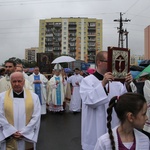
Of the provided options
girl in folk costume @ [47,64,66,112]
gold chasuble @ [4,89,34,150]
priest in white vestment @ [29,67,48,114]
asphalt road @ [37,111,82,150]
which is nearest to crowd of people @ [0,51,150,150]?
gold chasuble @ [4,89,34,150]

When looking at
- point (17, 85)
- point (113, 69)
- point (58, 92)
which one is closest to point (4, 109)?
point (17, 85)

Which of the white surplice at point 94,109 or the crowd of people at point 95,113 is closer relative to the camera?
the crowd of people at point 95,113

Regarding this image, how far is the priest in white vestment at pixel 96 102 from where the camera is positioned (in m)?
2.84

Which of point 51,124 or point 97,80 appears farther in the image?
point 51,124

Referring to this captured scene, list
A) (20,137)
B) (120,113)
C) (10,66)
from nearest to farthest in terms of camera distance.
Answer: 1. (120,113)
2. (20,137)
3. (10,66)

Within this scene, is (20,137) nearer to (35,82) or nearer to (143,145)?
(143,145)

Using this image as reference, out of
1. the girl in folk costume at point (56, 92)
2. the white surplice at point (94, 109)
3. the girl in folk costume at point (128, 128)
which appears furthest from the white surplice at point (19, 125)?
the girl in folk costume at point (56, 92)

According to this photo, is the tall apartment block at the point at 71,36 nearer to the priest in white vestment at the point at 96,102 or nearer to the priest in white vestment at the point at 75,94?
the priest in white vestment at the point at 75,94

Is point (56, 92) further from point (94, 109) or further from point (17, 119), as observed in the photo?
point (94, 109)

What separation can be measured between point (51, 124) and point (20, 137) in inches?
185

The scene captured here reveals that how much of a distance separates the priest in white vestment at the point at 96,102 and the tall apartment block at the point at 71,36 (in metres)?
91.2

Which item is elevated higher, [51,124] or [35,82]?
[35,82]

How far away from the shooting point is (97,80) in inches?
120

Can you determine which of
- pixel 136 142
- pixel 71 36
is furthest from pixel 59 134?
pixel 71 36
